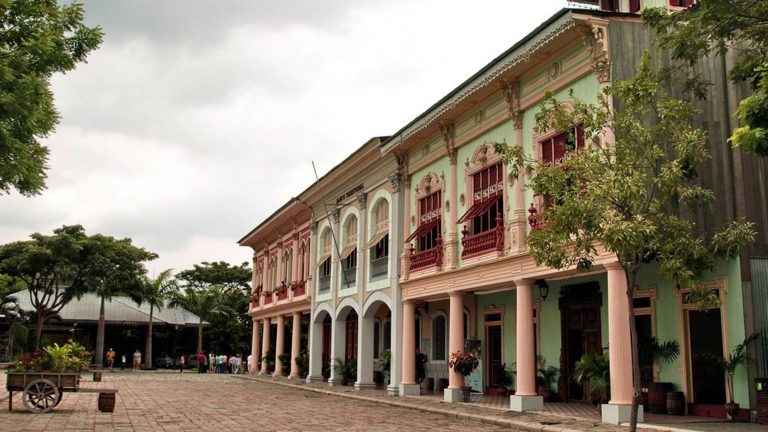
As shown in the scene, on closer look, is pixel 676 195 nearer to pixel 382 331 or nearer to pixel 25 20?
pixel 25 20

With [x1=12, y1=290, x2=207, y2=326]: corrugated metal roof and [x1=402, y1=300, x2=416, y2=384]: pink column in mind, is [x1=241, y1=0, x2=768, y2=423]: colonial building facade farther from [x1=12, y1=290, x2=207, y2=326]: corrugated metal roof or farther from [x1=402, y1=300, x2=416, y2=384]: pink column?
[x1=12, y1=290, x2=207, y2=326]: corrugated metal roof

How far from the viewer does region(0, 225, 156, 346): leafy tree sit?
147ft

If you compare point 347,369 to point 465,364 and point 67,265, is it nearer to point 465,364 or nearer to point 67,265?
point 465,364

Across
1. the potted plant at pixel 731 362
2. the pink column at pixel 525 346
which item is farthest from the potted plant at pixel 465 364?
the potted plant at pixel 731 362

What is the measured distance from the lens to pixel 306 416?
16.4 metres

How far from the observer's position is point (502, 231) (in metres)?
18.0

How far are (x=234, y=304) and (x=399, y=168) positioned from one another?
3407cm

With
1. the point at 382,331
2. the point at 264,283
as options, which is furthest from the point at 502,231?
the point at 264,283

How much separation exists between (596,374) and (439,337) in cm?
1090

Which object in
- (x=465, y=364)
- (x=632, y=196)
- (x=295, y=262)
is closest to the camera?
(x=632, y=196)

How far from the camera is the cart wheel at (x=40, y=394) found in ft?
50.8

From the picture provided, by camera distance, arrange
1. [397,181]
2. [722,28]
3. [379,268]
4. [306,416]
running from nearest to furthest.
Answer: [722,28] < [306,416] < [397,181] < [379,268]

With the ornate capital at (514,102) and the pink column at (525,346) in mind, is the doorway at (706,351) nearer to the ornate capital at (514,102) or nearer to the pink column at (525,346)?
the pink column at (525,346)

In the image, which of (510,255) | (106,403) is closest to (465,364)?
(510,255)
